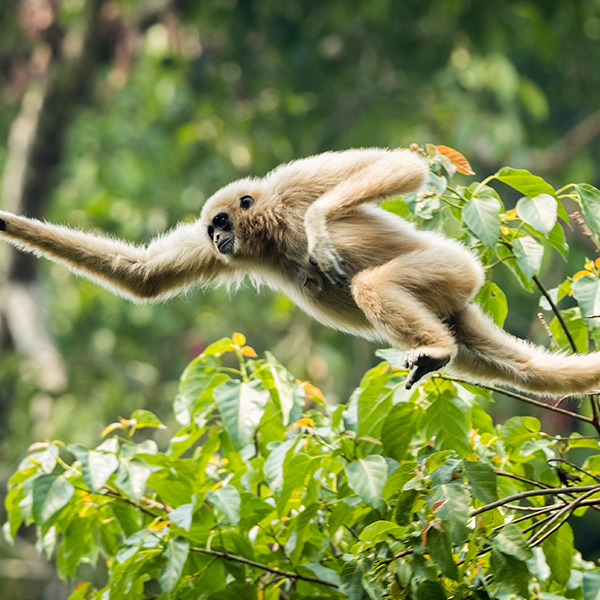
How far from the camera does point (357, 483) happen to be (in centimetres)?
197

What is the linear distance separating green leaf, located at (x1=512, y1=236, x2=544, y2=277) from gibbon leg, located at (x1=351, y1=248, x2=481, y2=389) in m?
0.35

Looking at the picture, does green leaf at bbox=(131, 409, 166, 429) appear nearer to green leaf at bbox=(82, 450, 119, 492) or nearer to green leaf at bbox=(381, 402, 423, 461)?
green leaf at bbox=(82, 450, 119, 492)

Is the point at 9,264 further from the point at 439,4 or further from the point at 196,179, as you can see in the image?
the point at 439,4

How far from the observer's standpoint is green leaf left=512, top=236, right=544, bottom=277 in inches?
82.2

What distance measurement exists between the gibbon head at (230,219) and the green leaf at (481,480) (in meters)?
1.44

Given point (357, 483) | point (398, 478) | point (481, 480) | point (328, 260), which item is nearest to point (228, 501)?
point (357, 483)

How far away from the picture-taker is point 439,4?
8.29 meters

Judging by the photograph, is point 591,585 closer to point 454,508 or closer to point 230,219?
point 454,508

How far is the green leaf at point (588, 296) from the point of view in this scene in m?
2.03

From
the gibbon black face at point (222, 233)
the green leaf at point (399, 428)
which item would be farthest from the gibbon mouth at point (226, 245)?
the green leaf at point (399, 428)

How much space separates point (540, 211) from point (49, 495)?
1639mm

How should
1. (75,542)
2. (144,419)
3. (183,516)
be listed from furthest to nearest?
(144,419) < (75,542) < (183,516)

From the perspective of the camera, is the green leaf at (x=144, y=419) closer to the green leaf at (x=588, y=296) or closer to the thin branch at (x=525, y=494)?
the thin branch at (x=525, y=494)

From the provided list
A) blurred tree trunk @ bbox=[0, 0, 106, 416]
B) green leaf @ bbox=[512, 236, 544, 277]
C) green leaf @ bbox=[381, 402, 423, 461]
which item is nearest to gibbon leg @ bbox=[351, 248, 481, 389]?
green leaf @ bbox=[381, 402, 423, 461]
